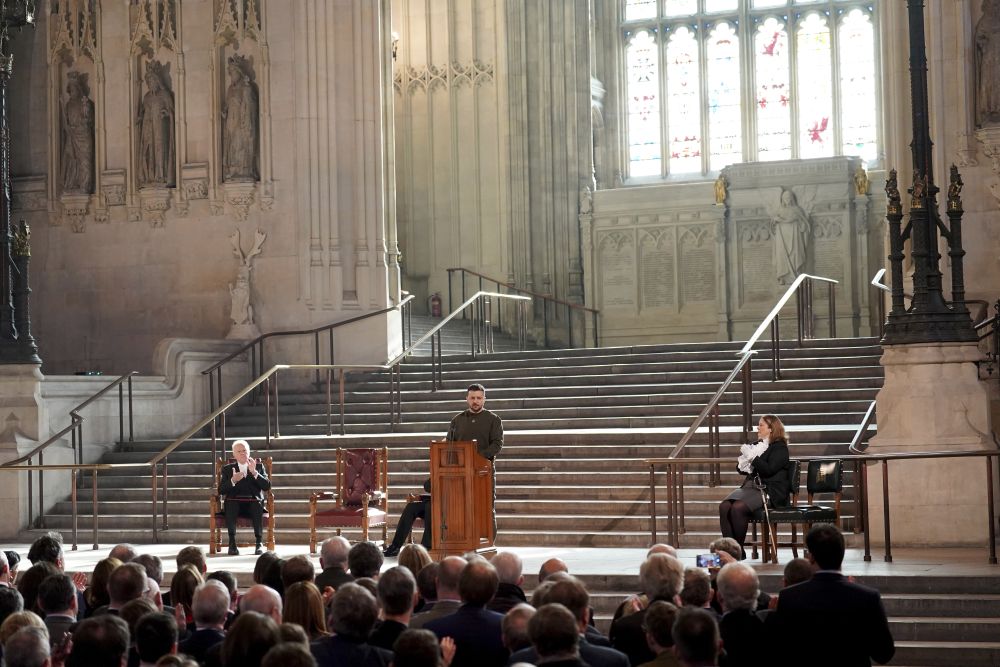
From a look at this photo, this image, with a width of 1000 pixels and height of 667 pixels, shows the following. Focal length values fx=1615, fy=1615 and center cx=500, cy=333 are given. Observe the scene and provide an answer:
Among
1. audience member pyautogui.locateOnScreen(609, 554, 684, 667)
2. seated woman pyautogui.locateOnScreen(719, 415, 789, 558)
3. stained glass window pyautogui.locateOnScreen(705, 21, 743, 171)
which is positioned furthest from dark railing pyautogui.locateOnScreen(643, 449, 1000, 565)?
stained glass window pyautogui.locateOnScreen(705, 21, 743, 171)

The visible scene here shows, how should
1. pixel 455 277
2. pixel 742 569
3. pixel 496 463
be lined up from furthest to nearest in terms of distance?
1. pixel 455 277
2. pixel 496 463
3. pixel 742 569

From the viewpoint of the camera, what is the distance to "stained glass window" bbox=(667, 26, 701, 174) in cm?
2697

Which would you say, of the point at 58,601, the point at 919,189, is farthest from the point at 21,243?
the point at 58,601

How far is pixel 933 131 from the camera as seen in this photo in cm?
1658

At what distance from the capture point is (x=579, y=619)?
571 cm

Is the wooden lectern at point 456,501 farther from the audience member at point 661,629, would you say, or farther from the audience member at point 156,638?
the audience member at point 156,638

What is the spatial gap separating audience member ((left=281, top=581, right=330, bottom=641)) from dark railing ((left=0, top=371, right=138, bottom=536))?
29.8 ft

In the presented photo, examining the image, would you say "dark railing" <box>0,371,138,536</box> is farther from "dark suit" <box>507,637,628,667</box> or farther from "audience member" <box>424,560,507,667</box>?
"dark suit" <box>507,637,628,667</box>

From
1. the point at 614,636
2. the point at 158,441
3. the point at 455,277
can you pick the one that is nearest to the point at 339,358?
the point at 158,441

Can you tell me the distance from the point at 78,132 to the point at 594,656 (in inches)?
690

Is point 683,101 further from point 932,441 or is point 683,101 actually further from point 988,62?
point 932,441

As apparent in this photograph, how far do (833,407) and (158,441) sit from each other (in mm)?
7404

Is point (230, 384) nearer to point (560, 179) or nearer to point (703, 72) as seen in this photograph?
point (560, 179)

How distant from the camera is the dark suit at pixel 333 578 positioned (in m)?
7.77
